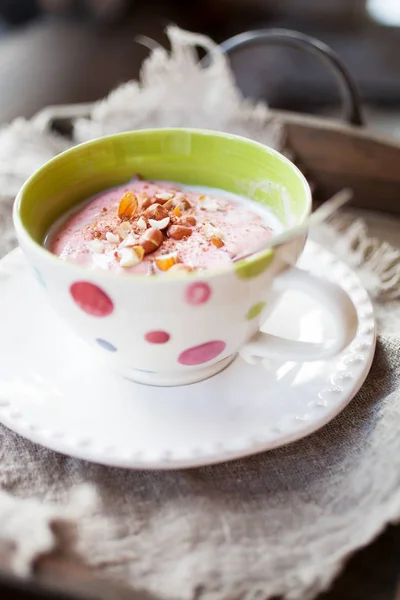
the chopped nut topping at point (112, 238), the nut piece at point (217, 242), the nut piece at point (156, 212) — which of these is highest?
the nut piece at point (217, 242)

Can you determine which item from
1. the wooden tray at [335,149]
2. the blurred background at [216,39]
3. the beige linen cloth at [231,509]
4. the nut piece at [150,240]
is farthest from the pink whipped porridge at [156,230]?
the blurred background at [216,39]

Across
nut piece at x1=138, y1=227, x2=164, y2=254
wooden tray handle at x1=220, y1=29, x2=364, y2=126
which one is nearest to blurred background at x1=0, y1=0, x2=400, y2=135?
→ wooden tray handle at x1=220, y1=29, x2=364, y2=126

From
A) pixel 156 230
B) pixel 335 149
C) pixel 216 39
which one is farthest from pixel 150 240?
pixel 216 39

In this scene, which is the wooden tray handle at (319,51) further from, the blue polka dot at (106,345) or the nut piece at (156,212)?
the blue polka dot at (106,345)

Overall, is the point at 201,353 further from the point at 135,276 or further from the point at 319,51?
the point at 319,51

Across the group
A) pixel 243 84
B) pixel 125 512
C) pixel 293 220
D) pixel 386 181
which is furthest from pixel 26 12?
pixel 125 512

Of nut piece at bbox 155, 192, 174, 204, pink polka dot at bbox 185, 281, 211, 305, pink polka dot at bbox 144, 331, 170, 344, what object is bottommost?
pink polka dot at bbox 144, 331, 170, 344

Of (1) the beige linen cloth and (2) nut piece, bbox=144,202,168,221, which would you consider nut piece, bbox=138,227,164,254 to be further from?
(1) the beige linen cloth
